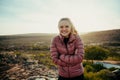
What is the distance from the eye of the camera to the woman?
106 inches

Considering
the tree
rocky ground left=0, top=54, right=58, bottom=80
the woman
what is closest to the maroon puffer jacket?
the woman

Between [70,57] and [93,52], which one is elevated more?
[70,57]

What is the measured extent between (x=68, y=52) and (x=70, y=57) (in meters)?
0.11

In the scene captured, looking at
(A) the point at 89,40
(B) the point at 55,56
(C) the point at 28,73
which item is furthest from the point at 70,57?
(A) the point at 89,40

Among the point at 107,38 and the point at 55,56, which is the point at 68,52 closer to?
the point at 55,56

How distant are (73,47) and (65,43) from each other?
0.53 ft

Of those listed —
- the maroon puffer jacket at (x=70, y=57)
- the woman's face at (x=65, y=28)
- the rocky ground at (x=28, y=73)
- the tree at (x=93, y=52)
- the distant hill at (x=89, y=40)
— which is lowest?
the distant hill at (x=89, y=40)

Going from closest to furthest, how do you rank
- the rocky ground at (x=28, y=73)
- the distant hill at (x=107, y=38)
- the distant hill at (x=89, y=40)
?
the rocky ground at (x=28, y=73) < the distant hill at (x=89, y=40) < the distant hill at (x=107, y=38)

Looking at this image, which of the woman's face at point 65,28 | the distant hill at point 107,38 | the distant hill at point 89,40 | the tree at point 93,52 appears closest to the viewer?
the woman's face at point 65,28

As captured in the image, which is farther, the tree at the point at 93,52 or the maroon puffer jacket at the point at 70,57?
the tree at the point at 93,52

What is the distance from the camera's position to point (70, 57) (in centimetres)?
267

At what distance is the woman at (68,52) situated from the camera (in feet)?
8.84

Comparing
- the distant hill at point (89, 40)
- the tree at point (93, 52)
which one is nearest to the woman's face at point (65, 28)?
the tree at point (93, 52)

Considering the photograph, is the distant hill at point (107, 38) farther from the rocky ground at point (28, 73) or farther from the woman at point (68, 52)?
the woman at point (68, 52)
